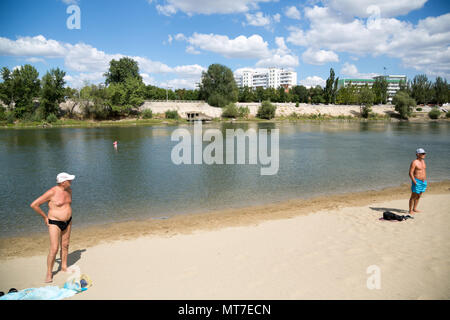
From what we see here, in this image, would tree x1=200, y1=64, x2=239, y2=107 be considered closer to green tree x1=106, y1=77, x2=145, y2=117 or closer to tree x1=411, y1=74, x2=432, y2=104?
green tree x1=106, y1=77, x2=145, y2=117

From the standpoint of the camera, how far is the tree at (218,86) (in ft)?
358

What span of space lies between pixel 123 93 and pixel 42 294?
8877 centimetres

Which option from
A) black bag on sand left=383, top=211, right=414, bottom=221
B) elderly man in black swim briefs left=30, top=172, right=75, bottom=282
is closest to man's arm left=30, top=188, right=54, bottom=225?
elderly man in black swim briefs left=30, top=172, right=75, bottom=282

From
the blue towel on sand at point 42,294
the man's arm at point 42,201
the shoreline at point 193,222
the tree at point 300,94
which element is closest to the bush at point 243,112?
the tree at point 300,94

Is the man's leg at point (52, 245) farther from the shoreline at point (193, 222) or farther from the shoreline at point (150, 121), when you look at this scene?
the shoreline at point (150, 121)

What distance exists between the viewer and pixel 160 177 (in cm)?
2067

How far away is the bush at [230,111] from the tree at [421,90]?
90445mm

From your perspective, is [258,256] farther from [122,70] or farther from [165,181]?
[122,70]

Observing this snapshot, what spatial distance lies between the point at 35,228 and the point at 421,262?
12.7 metres

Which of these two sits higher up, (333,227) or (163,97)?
(163,97)

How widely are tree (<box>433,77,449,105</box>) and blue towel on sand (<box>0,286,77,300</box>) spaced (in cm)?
16678

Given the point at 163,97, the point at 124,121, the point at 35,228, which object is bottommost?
the point at 35,228
